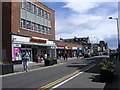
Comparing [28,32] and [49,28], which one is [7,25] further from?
[49,28]

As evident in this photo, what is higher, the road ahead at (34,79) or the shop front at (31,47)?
the shop front at (31,47)

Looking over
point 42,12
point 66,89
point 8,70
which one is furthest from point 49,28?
point 66,89

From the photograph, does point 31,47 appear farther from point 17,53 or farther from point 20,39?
point 17,53

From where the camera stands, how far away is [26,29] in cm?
3152

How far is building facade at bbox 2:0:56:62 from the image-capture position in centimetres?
2727

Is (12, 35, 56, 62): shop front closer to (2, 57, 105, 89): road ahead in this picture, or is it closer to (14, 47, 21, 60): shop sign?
(14, 47, 21, 60): shop sign

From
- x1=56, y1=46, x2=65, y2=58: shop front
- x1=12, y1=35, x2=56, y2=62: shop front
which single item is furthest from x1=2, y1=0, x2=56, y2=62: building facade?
x1=56, y1=46, x2=65, y2=58: shop front

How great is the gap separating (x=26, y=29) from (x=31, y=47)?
3469 millimetres

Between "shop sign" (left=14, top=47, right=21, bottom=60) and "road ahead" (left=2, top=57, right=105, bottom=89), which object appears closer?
"road ahead" (left=2, top=57, right=105, bottom=89)

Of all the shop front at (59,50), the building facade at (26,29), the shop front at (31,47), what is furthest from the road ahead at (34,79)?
the shop front at (59,50)

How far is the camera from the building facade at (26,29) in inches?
1073

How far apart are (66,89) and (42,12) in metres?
31.5

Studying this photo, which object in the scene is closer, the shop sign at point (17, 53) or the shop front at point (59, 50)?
the shop sign at point (17, 53)

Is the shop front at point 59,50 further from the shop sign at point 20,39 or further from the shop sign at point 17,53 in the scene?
the shop sign at point 17,53
